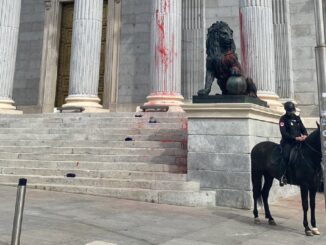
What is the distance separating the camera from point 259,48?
14.4 m

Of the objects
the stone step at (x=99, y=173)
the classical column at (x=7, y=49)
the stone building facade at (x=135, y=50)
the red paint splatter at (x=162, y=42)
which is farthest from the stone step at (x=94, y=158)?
the stone building facade at (x=135, y=50)

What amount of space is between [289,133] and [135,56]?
1542 cm

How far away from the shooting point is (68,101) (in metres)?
17.0

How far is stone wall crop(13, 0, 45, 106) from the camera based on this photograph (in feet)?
77.0

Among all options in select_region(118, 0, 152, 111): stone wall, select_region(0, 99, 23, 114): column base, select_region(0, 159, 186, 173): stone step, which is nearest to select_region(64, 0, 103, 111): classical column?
select_region(0, 99, 23, 114): column base

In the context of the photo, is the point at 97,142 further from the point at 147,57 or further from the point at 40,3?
the point at 40,3

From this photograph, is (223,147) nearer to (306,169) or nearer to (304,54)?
(306,169)

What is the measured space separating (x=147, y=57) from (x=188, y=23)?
3.08 metres

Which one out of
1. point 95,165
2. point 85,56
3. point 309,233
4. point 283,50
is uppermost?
point 283,50

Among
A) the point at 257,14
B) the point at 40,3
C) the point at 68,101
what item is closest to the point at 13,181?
the point at 68,101

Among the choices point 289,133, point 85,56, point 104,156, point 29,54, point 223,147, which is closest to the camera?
point 289,133

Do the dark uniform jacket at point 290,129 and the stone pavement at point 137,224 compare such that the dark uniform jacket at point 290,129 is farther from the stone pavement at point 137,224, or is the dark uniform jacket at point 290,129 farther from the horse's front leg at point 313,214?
the stone pavement at point 137,224

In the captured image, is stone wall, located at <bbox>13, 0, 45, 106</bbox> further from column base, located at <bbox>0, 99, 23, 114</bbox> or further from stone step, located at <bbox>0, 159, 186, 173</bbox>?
stone step, located at <bbox>0, 159, 186, 173</bbox>

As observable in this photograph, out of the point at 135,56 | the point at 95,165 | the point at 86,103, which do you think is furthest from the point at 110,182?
the point at 135,56
